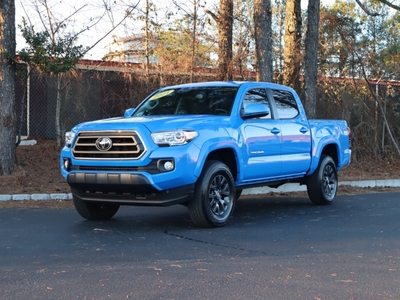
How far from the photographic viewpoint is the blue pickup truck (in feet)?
24.1

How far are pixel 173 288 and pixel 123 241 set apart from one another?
215 cm

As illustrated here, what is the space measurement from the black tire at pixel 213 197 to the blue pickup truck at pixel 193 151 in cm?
1

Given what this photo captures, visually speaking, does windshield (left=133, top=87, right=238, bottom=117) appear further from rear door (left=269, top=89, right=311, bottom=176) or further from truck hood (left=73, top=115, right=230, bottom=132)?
rear door (left=269, top=89, right=311, bottom=176)

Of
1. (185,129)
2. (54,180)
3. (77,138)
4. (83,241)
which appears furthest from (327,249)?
(54,180)

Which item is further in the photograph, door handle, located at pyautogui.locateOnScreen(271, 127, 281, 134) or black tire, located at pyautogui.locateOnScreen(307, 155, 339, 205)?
black tire, located at pyautogui.locateOnScreen(307, 155, 339, 205)

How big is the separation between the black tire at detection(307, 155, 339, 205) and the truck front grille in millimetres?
4088

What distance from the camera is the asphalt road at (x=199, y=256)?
491 centimetres

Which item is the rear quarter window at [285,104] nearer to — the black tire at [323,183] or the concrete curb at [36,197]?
the black tire at [323,183]

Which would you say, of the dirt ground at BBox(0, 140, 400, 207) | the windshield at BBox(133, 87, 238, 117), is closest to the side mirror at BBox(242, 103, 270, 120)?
the windshield at BBox(133, 87, 238, 117)

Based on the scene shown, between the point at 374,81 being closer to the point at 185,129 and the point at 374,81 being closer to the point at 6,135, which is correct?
the point at 6,135

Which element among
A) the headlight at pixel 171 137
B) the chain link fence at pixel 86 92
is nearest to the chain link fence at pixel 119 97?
the chain link fence at pixel 86 92

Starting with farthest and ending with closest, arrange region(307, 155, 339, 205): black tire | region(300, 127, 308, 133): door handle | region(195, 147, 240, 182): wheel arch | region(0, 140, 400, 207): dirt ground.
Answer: region(0, 140, 400, 207): dirt ground → region(307, 155, 339, 205): black tire → region(300, 127, 308, 133): door handle → region(195, 147, 240, 182): wheel arch

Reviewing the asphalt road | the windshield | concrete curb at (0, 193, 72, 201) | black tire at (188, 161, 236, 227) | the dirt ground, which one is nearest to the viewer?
the asphalt road

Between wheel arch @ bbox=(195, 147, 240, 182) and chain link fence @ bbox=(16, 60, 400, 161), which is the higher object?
chain link fence @ bbox=(16, 60, 400, 161)
